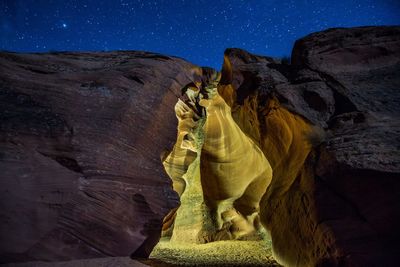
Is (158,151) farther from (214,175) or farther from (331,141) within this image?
(214,175)

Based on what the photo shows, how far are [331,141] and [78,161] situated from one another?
15.4 ft

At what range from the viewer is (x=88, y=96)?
587 cm

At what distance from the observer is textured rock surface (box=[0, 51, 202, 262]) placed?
13.3ft

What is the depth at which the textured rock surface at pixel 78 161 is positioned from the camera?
4059mm

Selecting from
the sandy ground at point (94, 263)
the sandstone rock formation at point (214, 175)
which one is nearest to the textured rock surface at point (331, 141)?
the sandy ground at point (94, 263)

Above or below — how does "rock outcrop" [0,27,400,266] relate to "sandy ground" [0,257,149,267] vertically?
above

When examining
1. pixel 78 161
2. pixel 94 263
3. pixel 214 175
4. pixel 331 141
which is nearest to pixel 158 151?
pixel 78 161

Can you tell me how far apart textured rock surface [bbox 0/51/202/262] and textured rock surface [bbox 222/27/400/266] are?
108 inches

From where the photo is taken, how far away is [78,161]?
4805mm

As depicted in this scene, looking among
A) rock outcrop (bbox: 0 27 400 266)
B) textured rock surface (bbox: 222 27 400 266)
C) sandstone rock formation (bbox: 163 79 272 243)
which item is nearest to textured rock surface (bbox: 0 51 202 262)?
rock outcrop (bbox: 0 27 400 266)

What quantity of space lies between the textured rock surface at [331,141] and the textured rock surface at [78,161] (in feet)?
8.98

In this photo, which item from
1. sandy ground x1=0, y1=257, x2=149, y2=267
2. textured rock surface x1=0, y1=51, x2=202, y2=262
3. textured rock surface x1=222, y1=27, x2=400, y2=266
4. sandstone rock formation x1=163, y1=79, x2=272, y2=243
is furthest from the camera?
sandstone rock formation x1=163, y1=79, x2=272, y2=243

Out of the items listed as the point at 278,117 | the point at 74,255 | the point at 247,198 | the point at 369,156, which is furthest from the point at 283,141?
the point at 247,198

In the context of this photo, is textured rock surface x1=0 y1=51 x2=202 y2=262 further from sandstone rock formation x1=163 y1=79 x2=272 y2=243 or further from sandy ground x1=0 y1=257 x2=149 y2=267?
sandstone rock formation x1=163 y1=79 x2=272 y2=243
